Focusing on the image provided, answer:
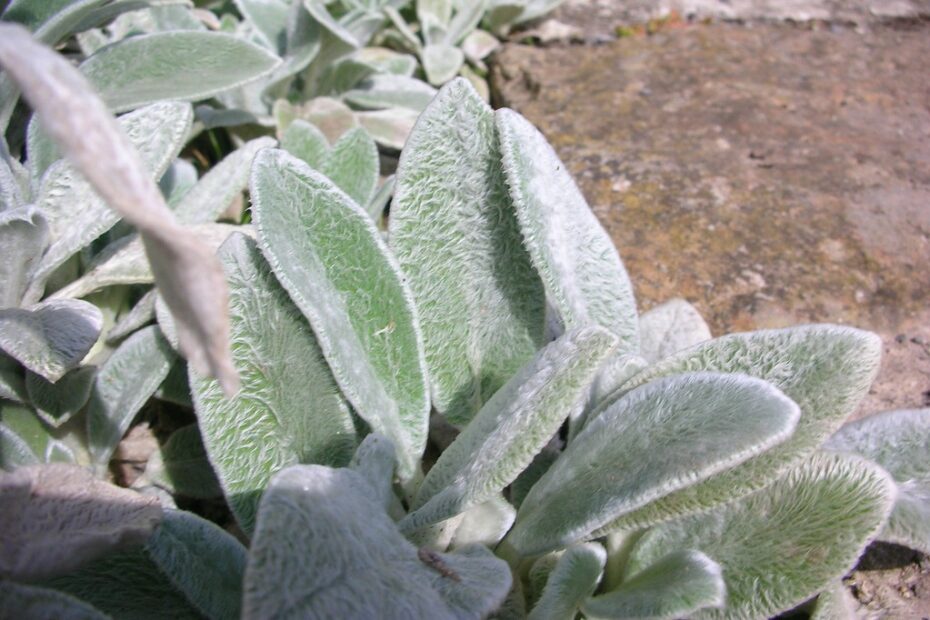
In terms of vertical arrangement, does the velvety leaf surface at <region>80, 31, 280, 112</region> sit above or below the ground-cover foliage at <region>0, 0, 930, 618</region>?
above

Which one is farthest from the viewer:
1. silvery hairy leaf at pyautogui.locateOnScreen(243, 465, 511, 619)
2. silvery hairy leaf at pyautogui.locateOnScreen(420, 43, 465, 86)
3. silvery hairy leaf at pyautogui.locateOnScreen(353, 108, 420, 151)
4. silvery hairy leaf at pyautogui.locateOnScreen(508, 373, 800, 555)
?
silvery hairy leaf at pyautogui.locateOnScreen(420, 43, 465, 86)

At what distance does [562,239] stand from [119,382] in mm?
677

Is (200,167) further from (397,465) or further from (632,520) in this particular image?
(632,520)

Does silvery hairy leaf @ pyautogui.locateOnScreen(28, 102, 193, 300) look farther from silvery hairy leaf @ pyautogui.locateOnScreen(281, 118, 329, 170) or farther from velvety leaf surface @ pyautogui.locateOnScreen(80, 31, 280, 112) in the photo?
silvery hairy leaf @ pyautogui.locateOnScreen(281, 118, 329, 170)

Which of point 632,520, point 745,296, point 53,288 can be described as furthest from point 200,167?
point 632,520

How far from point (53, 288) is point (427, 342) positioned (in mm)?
605

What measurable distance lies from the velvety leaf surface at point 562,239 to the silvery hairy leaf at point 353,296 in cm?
18

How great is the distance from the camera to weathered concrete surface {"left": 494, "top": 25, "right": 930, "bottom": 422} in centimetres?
150

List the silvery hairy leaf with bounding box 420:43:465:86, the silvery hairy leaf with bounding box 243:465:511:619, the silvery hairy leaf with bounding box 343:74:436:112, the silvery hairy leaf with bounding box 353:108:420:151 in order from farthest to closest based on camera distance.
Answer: the silvery hairy leaf with bounding box 420:43:465:86 → the silvery hairy leaf with bounding box 343:74:436:112 → the silvery hairy leaf with bounding box 353:108:420:151 → the silvery hairy leaf with bounding box 243:465:511:619

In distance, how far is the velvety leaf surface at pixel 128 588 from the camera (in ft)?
2.91

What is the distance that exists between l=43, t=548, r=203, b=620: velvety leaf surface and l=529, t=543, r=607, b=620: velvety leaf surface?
393 mm

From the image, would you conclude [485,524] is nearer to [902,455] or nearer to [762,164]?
[902,455]

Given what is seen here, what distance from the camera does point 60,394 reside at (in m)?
1.15

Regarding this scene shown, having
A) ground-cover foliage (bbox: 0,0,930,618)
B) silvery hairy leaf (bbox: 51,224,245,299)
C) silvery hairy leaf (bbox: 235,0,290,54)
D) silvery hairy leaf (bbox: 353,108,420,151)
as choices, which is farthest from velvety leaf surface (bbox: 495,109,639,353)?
silvery hairy leaf (bbox: 235,0,290,54)
